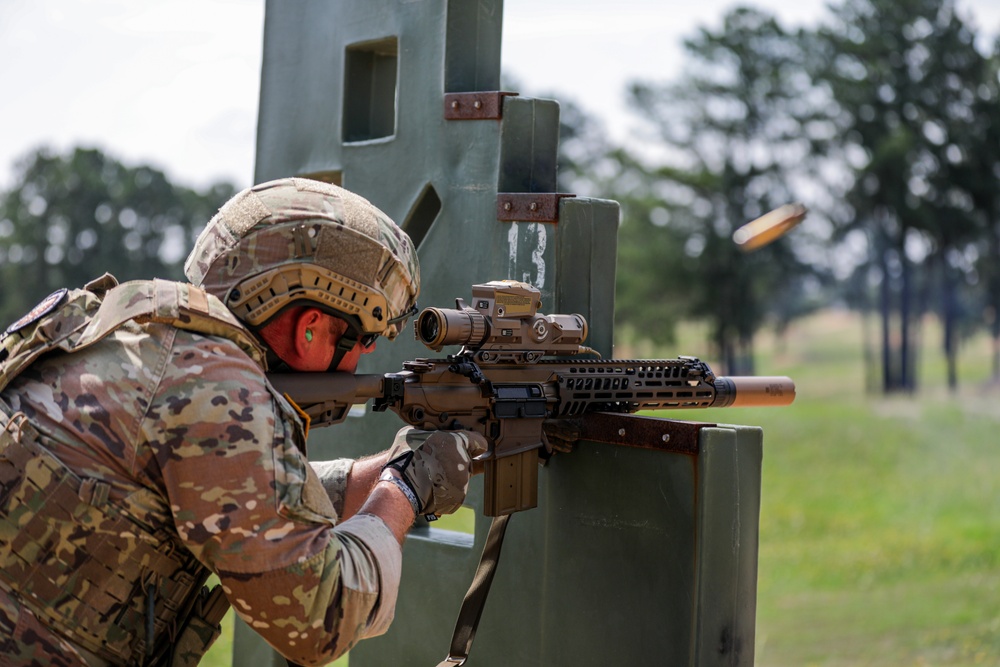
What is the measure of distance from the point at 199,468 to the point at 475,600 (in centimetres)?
160

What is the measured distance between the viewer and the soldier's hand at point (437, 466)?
9.56ft

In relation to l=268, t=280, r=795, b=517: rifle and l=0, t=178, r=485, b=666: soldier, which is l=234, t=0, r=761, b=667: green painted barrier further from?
l=0, t=178, r=485, b=666: soldier

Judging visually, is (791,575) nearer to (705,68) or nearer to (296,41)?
(296,41)

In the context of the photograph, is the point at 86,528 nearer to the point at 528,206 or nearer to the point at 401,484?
the point at 401,484

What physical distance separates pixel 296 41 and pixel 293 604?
3.37 m

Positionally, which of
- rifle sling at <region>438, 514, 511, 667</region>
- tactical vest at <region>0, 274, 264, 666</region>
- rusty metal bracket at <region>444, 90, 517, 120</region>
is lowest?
rifle sling at <region>438, 514, 511, 667</region>

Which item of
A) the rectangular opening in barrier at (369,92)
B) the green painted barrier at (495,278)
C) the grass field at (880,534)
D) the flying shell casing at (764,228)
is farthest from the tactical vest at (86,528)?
the flying shell casing at (764,228)

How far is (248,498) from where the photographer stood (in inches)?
88.5

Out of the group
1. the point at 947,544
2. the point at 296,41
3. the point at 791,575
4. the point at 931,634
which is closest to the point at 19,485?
the point at 296,41

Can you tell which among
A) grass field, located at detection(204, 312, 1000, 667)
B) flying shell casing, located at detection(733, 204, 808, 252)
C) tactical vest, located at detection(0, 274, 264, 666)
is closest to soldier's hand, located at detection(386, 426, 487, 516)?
tactical vest, located at detection(0, 274, 264, 666)

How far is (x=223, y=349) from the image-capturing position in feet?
7.69

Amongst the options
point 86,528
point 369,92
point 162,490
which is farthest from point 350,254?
point 369,92

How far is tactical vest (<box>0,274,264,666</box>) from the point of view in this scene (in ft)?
7.50

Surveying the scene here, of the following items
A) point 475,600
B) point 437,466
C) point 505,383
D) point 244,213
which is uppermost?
point 244,213
